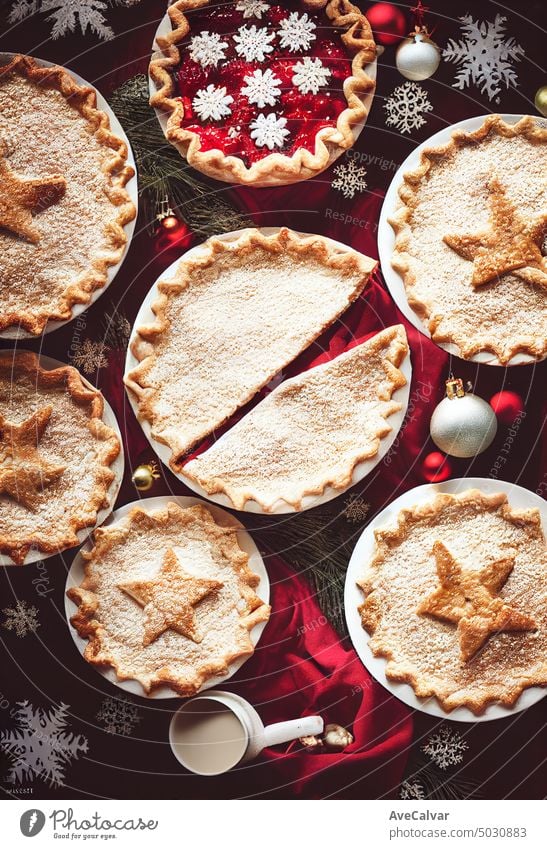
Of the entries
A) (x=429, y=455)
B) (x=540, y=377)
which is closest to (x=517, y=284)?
(x=540, y=377)

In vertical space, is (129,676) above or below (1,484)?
below

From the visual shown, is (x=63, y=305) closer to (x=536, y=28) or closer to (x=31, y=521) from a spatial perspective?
(x=31, y=521)

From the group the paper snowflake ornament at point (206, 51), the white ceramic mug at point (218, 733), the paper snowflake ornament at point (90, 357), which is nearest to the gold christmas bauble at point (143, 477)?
the paper snowflake ornament at point (90, 357)

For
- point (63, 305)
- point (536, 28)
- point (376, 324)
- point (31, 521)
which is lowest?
point (31, 521)

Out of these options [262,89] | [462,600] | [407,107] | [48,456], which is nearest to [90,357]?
[48,456]

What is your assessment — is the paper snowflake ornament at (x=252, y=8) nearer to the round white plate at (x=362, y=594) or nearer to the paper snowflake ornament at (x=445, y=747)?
the round white plate at (x=362, y=594)

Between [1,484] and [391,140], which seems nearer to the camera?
[1,484]

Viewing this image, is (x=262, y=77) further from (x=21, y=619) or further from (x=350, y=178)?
(x=21, y=619)
